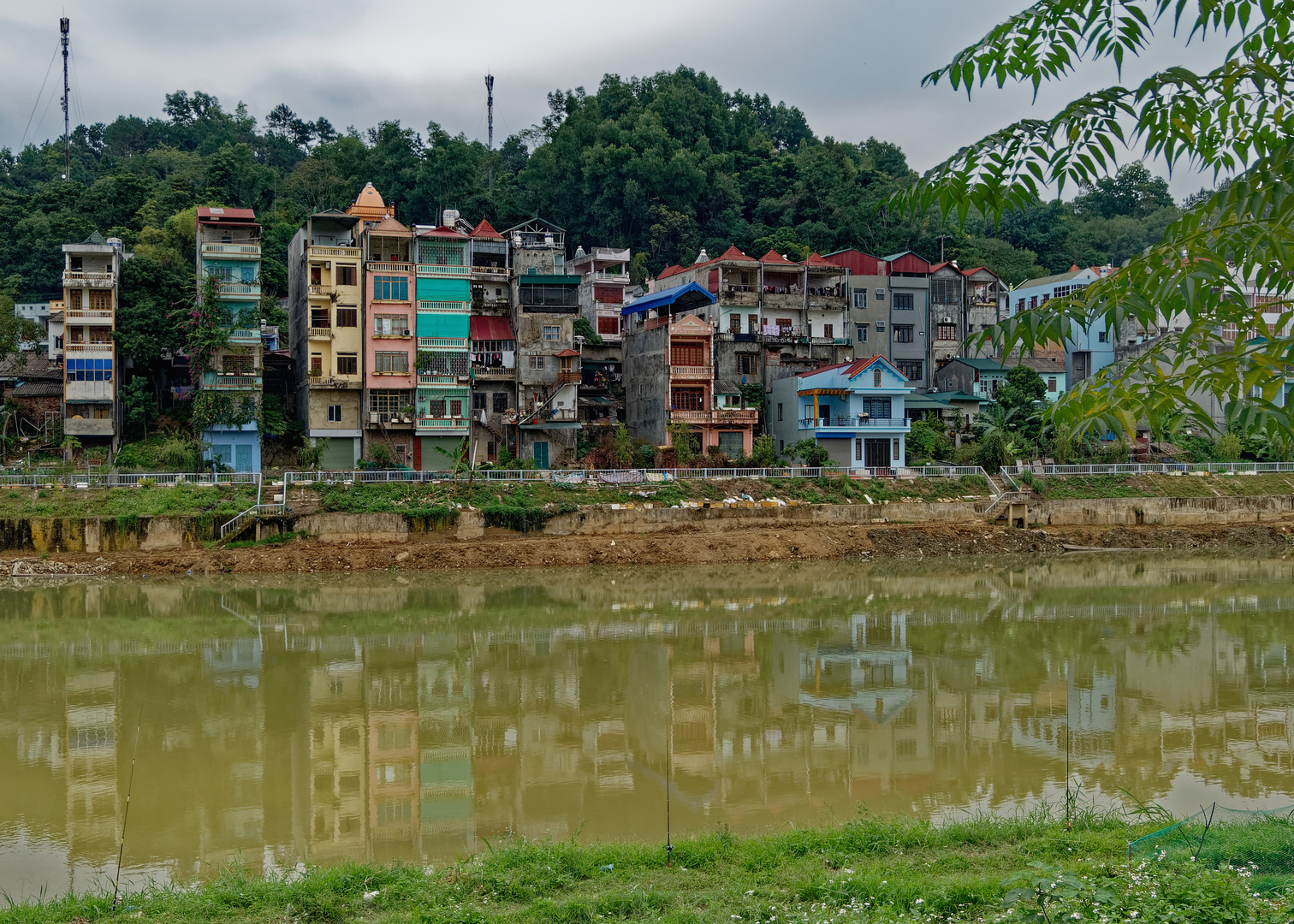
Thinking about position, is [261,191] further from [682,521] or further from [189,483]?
[682,521]

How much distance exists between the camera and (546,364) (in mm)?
46625

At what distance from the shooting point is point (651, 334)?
48.0 m

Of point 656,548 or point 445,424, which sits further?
point 445,424

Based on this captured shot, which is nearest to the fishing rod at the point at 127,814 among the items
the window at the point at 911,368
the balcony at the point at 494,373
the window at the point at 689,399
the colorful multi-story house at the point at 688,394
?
A: the balcony at the point at 494,373

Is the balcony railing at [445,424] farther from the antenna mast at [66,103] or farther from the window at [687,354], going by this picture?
the antenna mast at [66,103]

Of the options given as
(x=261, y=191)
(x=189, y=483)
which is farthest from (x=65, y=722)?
(x=261, y=191)

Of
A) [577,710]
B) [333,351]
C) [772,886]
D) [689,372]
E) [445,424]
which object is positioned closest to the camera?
[772,886]

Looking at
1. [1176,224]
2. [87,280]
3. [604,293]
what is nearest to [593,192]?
[604,293]

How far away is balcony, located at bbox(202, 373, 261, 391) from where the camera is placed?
4069 centimetres

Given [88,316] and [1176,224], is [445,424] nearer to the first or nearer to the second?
[88,316]

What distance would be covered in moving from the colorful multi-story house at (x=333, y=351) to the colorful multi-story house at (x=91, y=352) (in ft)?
24.0

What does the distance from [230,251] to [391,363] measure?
25.2ft

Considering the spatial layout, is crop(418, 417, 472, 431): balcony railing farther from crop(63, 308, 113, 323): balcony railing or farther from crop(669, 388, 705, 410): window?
crop(63, 308, 113, 323): balcony railing

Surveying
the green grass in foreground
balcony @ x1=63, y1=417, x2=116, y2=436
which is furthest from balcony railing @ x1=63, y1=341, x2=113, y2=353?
the green grass in foreground
